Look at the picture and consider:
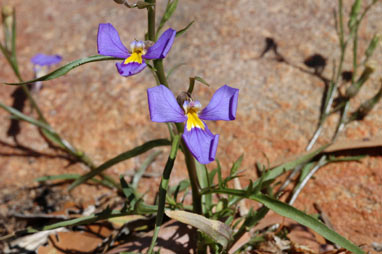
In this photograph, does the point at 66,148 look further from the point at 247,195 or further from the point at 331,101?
the point at 331,101

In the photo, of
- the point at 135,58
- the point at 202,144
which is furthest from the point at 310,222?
the point at 135,58

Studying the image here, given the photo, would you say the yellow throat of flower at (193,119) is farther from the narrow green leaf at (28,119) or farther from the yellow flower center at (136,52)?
the narrow green leaf at (28,119)

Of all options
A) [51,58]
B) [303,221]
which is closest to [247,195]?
[303,221]

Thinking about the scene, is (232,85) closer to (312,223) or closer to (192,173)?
(192,173)

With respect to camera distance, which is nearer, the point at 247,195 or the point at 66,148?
the point at 247,195

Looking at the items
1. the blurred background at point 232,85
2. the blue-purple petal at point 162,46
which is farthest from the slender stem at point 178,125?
the blurred background at point 232,85

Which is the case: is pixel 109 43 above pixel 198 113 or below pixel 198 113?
above
